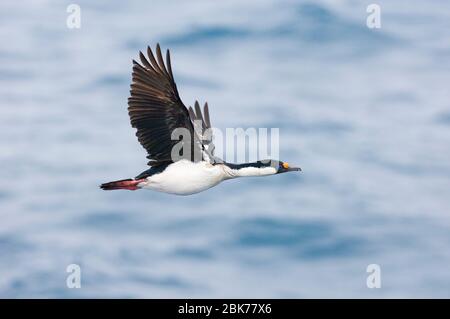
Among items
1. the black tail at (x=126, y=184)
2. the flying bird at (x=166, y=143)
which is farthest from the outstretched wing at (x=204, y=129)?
the black tail at (x=126, y=184)

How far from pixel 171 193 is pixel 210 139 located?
158 cm

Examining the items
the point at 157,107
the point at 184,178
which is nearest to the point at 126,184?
the point at 184,178

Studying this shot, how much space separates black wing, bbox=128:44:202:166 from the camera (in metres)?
19.7

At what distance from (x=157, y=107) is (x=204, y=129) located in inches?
111

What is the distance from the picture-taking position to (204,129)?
22.5 metres

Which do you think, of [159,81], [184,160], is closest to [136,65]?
[159,81]

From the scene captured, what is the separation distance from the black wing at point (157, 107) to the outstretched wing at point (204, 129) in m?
0.50

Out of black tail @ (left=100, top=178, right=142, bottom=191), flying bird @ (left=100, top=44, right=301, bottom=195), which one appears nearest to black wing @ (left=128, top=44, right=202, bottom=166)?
flying bird @ (left=100, top=44, right=301, bottom=195)

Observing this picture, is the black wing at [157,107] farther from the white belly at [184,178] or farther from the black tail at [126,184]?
the black tail at [126,184]

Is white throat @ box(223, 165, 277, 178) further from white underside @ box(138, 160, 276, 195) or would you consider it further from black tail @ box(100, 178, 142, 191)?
black tail @ box(100, 178, 142, 191)

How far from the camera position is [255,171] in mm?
21000

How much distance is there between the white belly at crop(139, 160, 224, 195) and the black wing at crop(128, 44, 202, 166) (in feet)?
0.77

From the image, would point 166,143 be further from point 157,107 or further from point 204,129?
point 204,129

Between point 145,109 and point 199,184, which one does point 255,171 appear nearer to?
point 199,184
